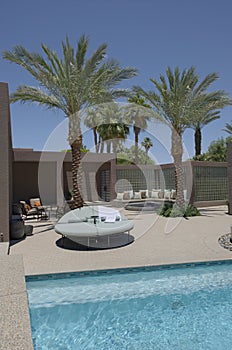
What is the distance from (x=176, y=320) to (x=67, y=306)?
2.11 meters

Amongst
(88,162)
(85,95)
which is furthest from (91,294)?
(88,162)

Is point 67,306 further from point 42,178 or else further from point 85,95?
point 42,178

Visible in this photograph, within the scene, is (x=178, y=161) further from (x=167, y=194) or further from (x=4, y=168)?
(x=4, y=168)

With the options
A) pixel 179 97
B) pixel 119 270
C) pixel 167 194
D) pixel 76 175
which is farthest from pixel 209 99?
pixel 119 270

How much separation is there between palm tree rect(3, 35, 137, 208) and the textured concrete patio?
5988 mm

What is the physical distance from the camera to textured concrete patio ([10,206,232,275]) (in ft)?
25.2

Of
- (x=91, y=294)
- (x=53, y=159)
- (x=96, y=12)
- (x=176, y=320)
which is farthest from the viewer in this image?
(x=53, y=159)

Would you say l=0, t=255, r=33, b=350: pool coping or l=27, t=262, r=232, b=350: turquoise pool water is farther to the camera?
l=27, t=262, r=232, b=350: turquoise pool water

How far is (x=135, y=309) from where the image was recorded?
5891mm

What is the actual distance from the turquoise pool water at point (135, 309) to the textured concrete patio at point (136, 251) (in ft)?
1.36

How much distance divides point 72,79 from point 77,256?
28.1 ft

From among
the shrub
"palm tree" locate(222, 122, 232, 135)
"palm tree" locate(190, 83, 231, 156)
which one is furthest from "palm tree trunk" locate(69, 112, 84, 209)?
"palm tree" locate(222, 122, 232, 135)

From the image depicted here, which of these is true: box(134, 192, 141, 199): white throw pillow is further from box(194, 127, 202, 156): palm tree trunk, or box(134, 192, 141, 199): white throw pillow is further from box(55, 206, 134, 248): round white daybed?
box(55, 206, 134, 248): round white daybed

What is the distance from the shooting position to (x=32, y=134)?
95.2 feet
